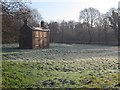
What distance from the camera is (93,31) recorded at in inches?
3947

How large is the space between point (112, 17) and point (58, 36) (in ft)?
68.1

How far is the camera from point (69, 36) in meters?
94.1

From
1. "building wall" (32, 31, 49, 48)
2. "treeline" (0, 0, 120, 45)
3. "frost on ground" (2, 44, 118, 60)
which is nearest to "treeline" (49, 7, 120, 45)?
"treeline" (0, 0, 120, 45)

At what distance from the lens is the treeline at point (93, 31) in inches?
3509

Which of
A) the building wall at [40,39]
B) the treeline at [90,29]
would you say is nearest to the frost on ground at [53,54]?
the building wall at [40,39]

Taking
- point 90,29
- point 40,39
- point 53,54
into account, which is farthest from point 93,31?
point 53,54

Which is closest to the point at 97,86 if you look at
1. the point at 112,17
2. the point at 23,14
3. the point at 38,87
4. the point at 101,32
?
the point at 38,87

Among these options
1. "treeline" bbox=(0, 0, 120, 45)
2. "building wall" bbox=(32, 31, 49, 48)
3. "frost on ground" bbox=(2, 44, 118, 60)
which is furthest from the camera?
"treeline" bbox=(0, 0, 120, 45)

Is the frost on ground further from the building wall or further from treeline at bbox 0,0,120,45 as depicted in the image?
treeline at bbox 0,0,120,45

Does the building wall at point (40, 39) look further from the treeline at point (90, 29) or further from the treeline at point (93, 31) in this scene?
the treeline at point (93, 31)

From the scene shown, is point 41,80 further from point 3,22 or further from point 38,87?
point 3,22

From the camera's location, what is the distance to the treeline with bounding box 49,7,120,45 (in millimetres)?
89131

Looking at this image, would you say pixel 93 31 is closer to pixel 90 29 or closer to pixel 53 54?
pixel 90 29

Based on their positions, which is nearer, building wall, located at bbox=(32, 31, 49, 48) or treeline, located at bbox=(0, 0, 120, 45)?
building wall, located at bbox=(32, 31, 49, 48)
